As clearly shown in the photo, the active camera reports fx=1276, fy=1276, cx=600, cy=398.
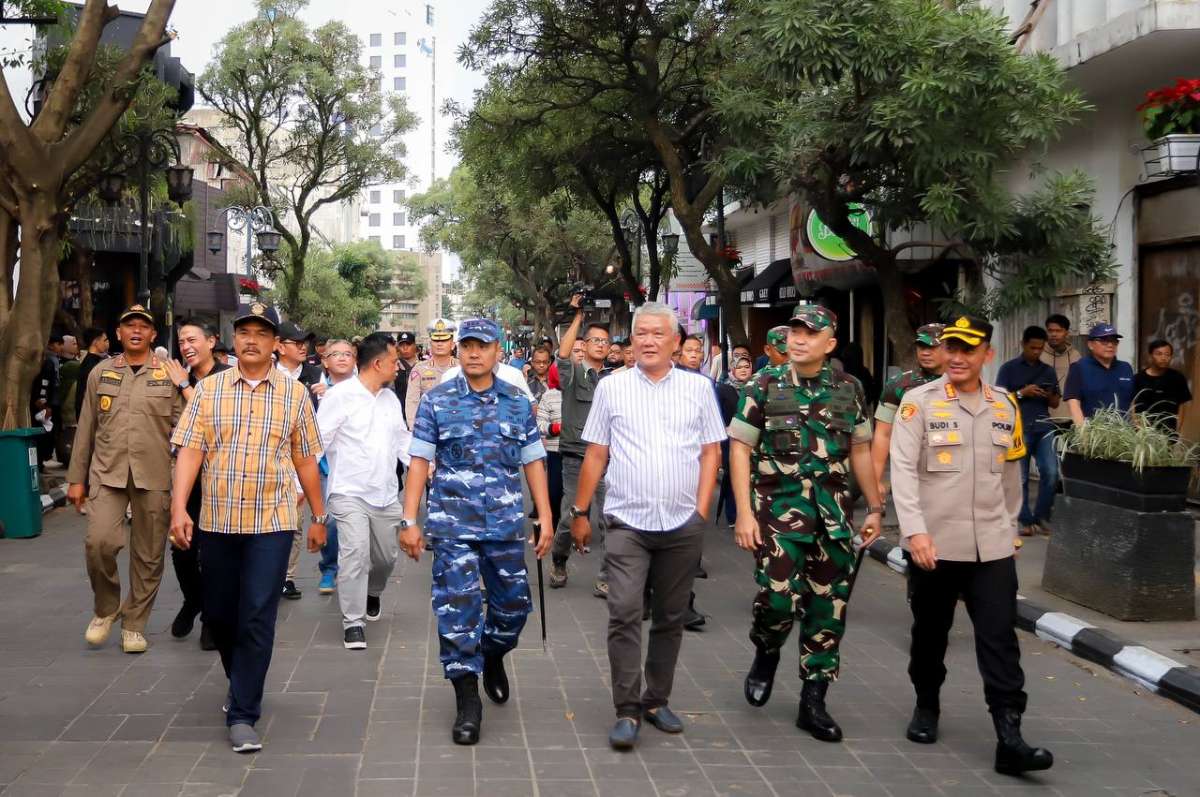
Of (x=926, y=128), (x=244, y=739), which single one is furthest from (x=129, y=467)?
(x=926, y=128)

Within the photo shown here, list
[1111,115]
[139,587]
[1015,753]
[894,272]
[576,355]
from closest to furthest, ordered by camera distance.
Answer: [1015,753]
[139,587]
[576,355]
[894,272]
[1111,115]

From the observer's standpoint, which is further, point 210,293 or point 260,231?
point 210,293

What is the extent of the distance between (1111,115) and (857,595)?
7.47 meters

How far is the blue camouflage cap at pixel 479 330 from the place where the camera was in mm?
5832

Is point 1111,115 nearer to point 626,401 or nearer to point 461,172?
point 626,401

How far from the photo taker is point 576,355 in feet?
35.2

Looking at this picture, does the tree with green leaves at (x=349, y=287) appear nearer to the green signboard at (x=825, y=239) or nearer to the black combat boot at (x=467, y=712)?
Answer: the green signboard at (x=825, y=239)

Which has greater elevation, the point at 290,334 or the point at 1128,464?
the point at 290,334

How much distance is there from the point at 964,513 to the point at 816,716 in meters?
1.13

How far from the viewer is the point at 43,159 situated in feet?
42.7

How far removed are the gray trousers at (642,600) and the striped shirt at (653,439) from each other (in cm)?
8

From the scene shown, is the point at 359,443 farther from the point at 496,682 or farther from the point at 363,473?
the point at 496,682

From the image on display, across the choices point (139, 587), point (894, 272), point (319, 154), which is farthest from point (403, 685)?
point (319, 154)

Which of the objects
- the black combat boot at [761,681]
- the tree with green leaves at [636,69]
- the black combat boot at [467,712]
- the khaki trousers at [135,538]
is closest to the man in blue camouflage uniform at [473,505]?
the black combat boot at [467,712]
